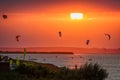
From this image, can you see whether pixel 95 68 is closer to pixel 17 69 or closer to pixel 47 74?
pixel 47 74

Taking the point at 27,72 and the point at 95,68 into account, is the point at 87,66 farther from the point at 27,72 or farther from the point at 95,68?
the point at 27,72

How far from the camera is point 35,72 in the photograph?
53.9m

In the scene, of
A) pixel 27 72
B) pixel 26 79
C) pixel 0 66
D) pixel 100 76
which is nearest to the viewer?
pixel 26 79

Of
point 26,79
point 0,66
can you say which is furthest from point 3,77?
point 0,66

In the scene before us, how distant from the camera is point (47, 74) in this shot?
176ft

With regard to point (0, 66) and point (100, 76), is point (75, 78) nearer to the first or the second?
point (100, 76)

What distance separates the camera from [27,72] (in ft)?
181

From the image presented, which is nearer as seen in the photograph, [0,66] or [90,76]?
[90,76]

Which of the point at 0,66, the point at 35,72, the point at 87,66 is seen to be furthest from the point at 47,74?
the point at 0,66

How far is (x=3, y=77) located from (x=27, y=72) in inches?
266

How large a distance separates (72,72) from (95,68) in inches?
102

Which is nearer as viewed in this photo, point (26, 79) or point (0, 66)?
point (26, 79)

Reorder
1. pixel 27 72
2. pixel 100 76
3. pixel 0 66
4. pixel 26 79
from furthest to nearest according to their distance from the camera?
1. pixel 0 66
2. pixel 27 72
3. pixel 100 76
4. pixel 26 79

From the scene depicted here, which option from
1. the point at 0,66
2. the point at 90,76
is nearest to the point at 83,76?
the point at 90,76
